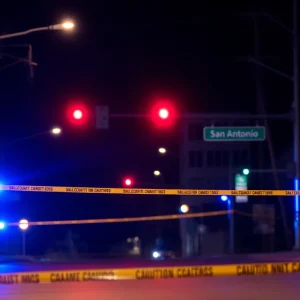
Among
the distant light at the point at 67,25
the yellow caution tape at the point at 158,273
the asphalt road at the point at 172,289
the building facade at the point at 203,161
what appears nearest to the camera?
the yellow caution tape at the point at 158,273

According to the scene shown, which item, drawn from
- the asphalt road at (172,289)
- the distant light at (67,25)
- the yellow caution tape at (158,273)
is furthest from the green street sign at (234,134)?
the yellow caution tape at (158,273)

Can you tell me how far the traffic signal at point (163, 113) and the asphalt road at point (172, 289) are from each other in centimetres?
945

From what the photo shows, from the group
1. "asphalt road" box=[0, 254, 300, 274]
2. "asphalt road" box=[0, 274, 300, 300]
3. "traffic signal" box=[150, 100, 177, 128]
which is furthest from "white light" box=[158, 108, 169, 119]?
"asphalt road" box=[0, 274, 300, 300]

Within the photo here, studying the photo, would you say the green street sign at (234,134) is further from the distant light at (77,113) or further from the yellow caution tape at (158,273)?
the yellow caution tape at (158,273)

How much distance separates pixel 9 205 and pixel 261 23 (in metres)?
34.7

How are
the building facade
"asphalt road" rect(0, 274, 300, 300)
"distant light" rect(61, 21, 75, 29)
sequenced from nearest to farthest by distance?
"asphalt road" rect(0, 274, 300, 300) → "distant light" rect(61, 21, 75, 29) → the building facade

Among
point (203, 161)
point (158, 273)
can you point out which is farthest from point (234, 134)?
point (203, 161)

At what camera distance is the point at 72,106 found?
21844mm

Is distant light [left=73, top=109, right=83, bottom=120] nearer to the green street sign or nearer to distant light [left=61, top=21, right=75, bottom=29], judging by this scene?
distant light [left=61, top=21, right=75, bottom=29]

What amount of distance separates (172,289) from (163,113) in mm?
10762

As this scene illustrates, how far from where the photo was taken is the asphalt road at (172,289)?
10820 millimetres

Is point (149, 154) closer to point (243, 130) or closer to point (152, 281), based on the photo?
point (243, 130)

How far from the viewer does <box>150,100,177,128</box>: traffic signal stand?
21891mm

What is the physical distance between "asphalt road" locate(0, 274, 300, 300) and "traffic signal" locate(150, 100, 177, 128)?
9452 millimetres
